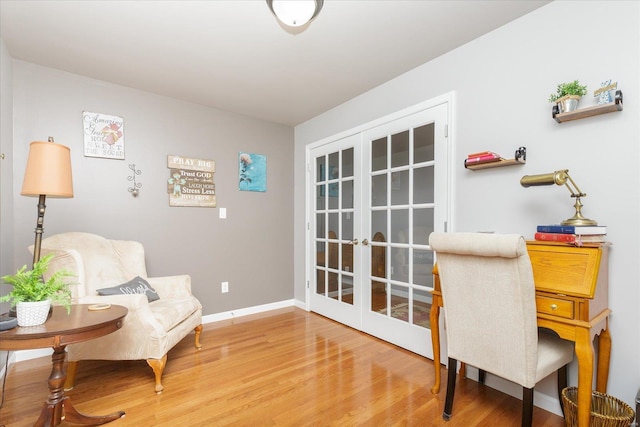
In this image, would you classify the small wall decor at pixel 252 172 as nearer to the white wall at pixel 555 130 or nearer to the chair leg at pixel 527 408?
the white wall at pixel 555 130

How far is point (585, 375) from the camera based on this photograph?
1270 millimetres

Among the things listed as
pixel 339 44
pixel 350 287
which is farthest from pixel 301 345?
pixel 339 44

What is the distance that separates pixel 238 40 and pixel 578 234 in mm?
2324

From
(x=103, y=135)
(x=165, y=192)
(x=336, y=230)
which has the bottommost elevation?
(x=336, y=230)

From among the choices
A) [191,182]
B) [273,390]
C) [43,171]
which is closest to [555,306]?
[273,390]

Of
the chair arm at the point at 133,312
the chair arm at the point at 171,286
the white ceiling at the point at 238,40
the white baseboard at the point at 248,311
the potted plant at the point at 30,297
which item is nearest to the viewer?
the potted plant at the point at 30,297

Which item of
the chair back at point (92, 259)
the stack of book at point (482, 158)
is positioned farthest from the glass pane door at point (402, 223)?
the chair back at point (92, 259)

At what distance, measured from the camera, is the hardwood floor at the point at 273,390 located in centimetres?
164

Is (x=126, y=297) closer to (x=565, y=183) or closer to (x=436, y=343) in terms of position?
(x=436, y=343)

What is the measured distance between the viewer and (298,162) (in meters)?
3.87

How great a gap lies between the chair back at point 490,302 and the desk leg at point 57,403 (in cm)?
193

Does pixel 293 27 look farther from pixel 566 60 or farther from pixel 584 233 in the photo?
pixel 584 233

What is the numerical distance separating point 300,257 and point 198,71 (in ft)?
7.63

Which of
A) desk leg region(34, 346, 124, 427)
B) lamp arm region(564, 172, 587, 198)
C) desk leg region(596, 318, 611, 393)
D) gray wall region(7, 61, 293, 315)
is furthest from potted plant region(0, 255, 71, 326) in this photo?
desk leg region(596, 318, 611, 393)
